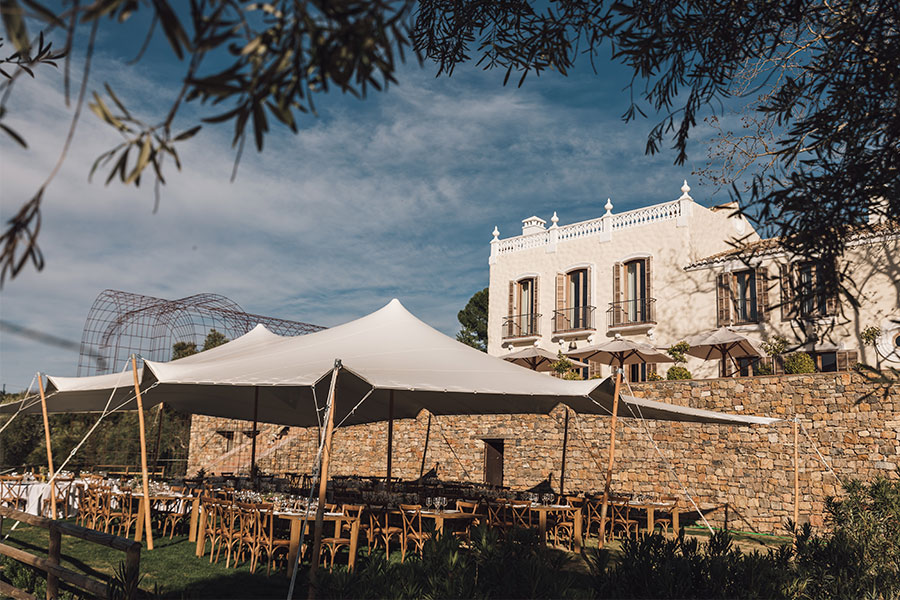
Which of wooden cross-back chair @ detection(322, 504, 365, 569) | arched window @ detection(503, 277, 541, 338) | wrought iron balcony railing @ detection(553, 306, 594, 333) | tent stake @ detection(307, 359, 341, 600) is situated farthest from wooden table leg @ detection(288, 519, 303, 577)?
arched window @ detection(503, 277, 541, 338)

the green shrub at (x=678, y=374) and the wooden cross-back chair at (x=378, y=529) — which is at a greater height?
the green shrub at (x=678, y=374)

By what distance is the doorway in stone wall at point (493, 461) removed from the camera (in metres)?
14.6

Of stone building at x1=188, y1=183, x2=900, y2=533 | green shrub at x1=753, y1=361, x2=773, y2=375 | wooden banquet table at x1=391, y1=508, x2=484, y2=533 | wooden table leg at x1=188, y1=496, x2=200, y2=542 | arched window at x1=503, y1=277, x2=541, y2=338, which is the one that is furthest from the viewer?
arched window at x1=503, y1=277, x2=541, y2=338

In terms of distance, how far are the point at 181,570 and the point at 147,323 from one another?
1303cm

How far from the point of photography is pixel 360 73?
1661 millimetres

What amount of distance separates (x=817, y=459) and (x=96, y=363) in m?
15.6

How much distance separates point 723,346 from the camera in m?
14.2

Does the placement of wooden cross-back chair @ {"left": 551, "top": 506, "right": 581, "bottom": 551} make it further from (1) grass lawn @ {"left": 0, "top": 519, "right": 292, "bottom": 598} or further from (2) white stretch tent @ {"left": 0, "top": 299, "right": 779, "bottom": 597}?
(1) grass lawn @ {"left": 0, "top": 519, "right": 292, "bottom": 598}

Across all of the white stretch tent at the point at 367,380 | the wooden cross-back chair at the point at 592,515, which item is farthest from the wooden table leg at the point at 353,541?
the wooden cross-back chair at the point at 592,515

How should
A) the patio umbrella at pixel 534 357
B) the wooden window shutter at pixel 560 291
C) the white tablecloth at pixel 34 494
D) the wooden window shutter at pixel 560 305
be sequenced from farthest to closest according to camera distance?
the wooden window shutter at pixel 560 291 → the wooden window shutter at pixel 560 305 → the patio umbrella at pixel 534 357 → the white tablecloth at pixel 34 494

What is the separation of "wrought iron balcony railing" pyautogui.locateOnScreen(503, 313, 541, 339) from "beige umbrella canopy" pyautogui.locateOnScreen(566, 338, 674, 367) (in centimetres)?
403

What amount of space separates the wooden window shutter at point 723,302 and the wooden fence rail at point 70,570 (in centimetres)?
1464

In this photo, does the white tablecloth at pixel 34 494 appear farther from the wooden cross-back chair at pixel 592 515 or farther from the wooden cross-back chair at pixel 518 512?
the wooden cross-back chair at pixel 592 515

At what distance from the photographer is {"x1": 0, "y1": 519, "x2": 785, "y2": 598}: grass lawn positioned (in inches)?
218
